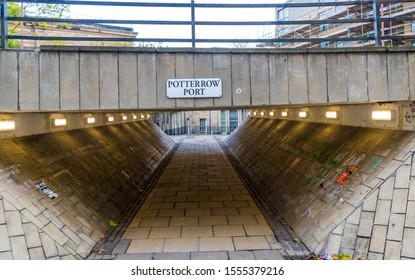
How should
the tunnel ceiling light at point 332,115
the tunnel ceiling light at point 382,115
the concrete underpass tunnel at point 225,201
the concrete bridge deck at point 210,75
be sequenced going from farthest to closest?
the tunnel ceiling light at point 332,115
the tunnel ceiling light at point 382,115
the concrete underpass tunnel at point 225,201
the concrete bridge deck at point 210,75

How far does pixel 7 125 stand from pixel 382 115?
9.15m

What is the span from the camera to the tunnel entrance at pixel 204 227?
5469 millimetres

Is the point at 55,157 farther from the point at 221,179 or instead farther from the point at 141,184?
the point at 221,179

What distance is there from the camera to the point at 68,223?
5.62 metres

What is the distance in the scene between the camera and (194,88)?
196 inches

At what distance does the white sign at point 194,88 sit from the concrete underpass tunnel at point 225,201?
121 inches

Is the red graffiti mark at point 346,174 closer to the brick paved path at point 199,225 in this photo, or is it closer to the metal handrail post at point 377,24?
the brick paved path at point 199,225

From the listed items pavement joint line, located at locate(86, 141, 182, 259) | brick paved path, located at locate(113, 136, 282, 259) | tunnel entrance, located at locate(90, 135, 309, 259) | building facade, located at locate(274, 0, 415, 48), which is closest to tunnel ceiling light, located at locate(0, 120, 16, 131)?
pavement joint line, located at locate(86, 141, 182, 259)

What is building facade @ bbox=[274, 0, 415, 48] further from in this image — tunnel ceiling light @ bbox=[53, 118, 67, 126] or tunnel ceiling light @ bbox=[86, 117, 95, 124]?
tunnel ceiling light @ bbox=[53, 118, 67, 126]

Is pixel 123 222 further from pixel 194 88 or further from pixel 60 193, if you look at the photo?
pixel 194 88

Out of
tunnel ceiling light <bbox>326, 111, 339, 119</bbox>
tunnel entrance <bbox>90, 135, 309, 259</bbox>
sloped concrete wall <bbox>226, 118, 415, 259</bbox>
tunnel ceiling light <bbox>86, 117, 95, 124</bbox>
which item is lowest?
tunnel entrance <bbox>90, 135, 309, 259</bbox>

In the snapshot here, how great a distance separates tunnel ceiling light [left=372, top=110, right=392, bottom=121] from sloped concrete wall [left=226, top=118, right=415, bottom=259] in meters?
0.31

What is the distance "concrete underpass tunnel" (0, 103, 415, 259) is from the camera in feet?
16.3

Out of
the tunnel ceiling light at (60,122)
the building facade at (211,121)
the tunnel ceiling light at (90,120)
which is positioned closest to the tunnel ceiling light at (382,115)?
the tunnel ceiling light at (60,122)
